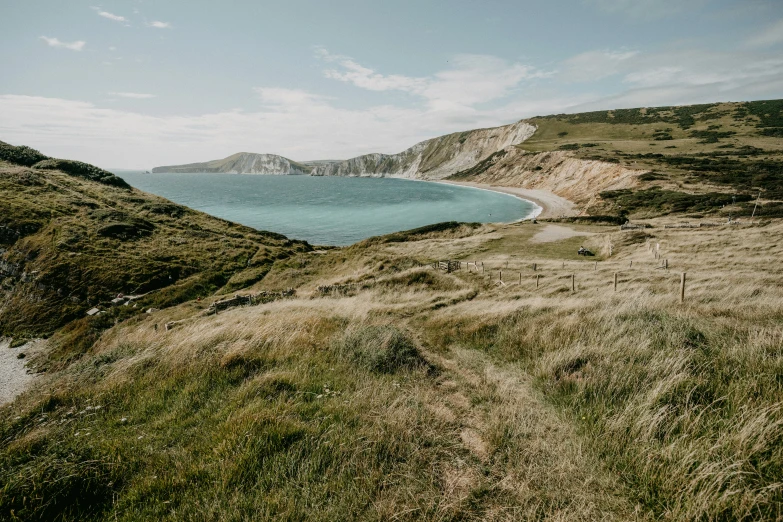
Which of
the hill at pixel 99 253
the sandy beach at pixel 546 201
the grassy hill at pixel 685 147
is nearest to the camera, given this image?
the hill at pixel 99 253

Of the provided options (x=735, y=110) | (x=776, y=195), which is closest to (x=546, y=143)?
(x=735, y=110)

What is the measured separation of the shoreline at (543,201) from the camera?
74113 millimetres

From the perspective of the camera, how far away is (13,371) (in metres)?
19.8

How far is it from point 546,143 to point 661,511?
572 feet

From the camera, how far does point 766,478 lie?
116 inches

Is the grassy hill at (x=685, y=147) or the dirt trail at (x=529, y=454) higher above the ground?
the grassy hill at (x=685, y=147)

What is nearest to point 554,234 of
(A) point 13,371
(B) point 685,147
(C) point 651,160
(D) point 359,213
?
(A) point 13,371

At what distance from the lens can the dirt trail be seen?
10.3ft

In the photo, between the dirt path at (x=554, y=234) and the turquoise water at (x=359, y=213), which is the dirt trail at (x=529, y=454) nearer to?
the dirt path at (x=554, y=234)

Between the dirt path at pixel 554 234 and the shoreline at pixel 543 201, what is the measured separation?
2183cm

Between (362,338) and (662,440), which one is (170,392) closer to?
(362,338)

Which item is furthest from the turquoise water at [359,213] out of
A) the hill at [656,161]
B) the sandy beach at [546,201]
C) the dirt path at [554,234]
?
the dirt path at [554,234]

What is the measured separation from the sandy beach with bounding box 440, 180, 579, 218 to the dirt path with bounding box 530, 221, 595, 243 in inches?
914

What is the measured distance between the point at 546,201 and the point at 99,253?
92.7 m
